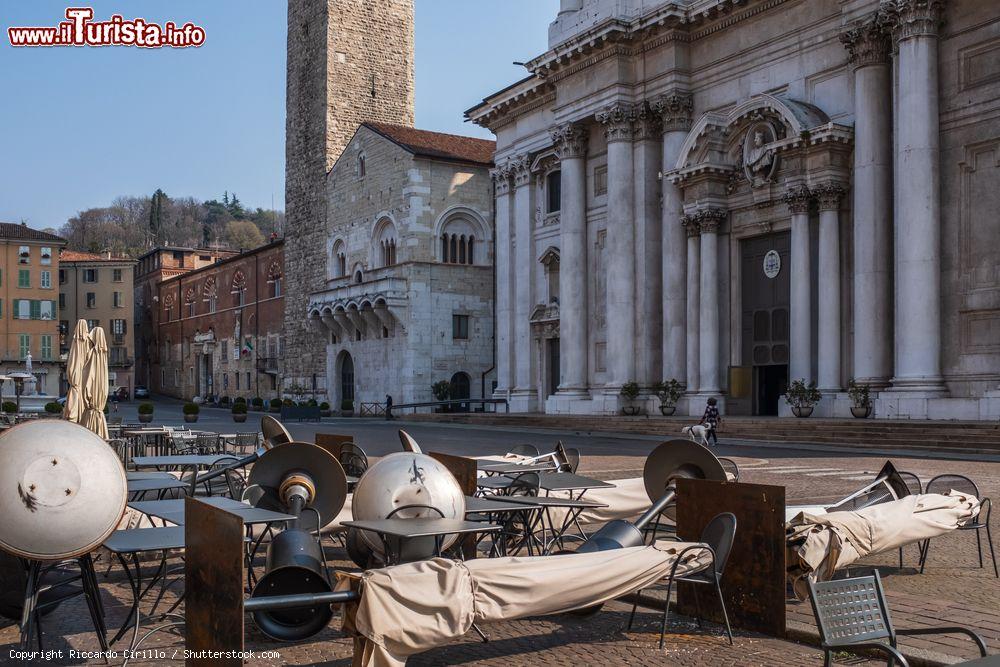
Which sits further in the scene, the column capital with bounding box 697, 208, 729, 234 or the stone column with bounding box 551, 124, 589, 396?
the stone column with bounding box 551, 124, 589, 396

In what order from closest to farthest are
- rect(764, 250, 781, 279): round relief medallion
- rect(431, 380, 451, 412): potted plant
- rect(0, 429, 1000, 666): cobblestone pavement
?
rect(0, 429, 1000, 666): cobblestone pavement, rect(764, 250, 781, 279): round relief medallion, rect(431, 380, 451, 412): potted plant

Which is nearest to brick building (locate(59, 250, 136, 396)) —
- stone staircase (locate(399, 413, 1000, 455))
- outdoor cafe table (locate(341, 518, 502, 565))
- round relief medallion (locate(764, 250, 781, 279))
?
stone staircase (locate(399, 413, 1000, 455))

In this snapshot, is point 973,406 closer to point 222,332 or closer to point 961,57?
point 961,57

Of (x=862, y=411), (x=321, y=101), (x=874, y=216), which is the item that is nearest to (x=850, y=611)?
(x=862, y=411)

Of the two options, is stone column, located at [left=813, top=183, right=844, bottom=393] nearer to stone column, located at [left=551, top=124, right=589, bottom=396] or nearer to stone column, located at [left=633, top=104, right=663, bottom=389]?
stone column, located at [left=633, top=104, right=663, bottom=389]

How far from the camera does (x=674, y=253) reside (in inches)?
1238

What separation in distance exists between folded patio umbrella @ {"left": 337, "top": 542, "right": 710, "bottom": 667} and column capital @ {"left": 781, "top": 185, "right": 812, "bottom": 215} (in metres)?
22.6

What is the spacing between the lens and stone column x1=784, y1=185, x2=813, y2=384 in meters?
27.2

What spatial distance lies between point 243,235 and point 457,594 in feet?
436

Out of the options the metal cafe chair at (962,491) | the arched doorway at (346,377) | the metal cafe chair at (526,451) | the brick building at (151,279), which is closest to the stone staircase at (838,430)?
the metal cafe chair at (526,451)

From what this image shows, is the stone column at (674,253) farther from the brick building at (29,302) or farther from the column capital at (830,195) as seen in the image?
the brick building at (29,302)

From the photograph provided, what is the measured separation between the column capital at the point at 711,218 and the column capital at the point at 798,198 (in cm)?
287

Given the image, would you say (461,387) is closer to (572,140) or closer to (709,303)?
(572,140)

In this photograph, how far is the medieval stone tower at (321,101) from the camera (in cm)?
5406
